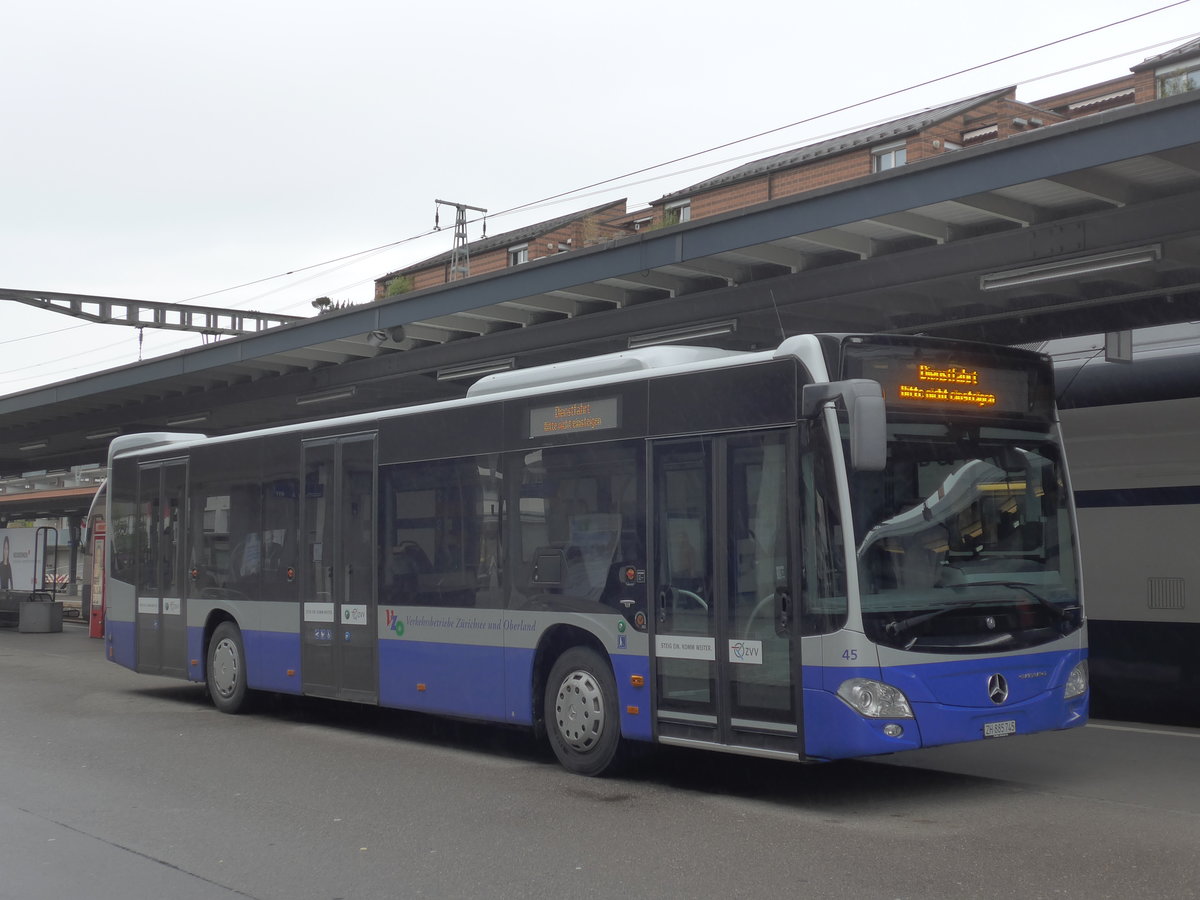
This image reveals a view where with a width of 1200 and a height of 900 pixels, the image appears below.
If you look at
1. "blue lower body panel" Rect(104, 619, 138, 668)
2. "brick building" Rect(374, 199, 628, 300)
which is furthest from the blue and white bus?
"brick building" Rect(374, 199, 628, 300)

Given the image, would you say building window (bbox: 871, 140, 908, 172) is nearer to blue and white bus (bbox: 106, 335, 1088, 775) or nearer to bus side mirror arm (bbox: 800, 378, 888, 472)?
blue and white bus (bbox: 106, 335, 1088, 775)

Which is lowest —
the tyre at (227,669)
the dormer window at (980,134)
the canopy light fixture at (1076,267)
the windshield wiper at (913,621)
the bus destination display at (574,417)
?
the tyre at (227,669)

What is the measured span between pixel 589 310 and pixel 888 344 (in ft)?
26.8

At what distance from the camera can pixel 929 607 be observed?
8.15 meters

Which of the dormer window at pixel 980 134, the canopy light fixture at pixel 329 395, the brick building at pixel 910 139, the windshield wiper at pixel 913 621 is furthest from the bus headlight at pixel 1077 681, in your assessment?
the dormer window at pixel 980 134

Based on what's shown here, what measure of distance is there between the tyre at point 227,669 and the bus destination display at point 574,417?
17.6 feet

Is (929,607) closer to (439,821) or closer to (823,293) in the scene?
(439,821)

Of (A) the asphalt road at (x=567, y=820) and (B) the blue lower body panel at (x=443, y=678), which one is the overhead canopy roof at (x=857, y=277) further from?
(B) the blue lower body panel at (x=443, y=678)

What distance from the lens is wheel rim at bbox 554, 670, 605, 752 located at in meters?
9.63

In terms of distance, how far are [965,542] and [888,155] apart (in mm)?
35731

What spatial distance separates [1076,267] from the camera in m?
11.2

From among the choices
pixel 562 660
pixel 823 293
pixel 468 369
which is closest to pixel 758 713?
pixel 562 660

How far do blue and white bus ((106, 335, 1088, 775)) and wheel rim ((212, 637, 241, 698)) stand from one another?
2294 millimetres

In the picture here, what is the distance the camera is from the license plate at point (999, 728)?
27.1ft
